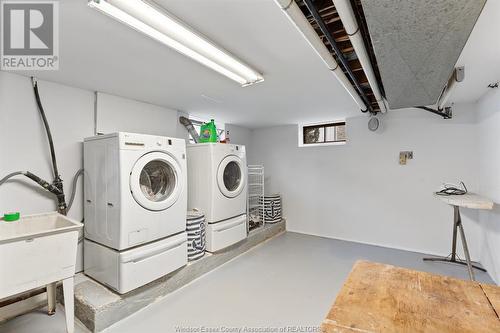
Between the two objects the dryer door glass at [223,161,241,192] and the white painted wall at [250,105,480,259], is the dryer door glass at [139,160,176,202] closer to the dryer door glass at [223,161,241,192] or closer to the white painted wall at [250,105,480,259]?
the dryer door glass at [223,161,241,192]

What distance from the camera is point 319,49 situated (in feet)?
4.52

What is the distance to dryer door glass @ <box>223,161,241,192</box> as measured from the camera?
10.8 ft

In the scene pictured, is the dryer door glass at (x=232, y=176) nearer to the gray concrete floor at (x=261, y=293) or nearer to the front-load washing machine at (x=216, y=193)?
the front-load washing machine at (x=216, y=193)

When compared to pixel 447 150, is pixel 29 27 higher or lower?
higher

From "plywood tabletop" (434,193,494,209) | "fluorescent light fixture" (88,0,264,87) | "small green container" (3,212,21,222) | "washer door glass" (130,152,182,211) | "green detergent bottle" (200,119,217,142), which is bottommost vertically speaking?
"small green container" (3,212,21,222)

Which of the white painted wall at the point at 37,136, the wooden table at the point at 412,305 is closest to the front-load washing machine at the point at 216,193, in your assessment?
the white painted wall at the point at 37,136

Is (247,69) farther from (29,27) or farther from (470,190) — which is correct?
(470,190)

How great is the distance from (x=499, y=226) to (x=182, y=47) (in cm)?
353

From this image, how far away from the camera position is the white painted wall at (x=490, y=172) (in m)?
2.38

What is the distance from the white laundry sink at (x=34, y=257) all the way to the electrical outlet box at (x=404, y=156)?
411 cm

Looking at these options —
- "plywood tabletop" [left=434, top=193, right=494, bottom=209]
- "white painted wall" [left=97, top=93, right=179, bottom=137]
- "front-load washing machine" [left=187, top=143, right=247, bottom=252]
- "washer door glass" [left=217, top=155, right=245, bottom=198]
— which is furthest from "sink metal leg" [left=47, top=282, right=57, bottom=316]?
"plywood tabletop" [left=434, top=193, right=494, bottom=209]

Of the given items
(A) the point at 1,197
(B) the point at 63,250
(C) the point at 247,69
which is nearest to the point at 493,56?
(C) the point at 247,69

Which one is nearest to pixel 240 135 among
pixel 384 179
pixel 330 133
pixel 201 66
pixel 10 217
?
pixel 330 133

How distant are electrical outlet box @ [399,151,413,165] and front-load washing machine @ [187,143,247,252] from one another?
2501 millimetres
